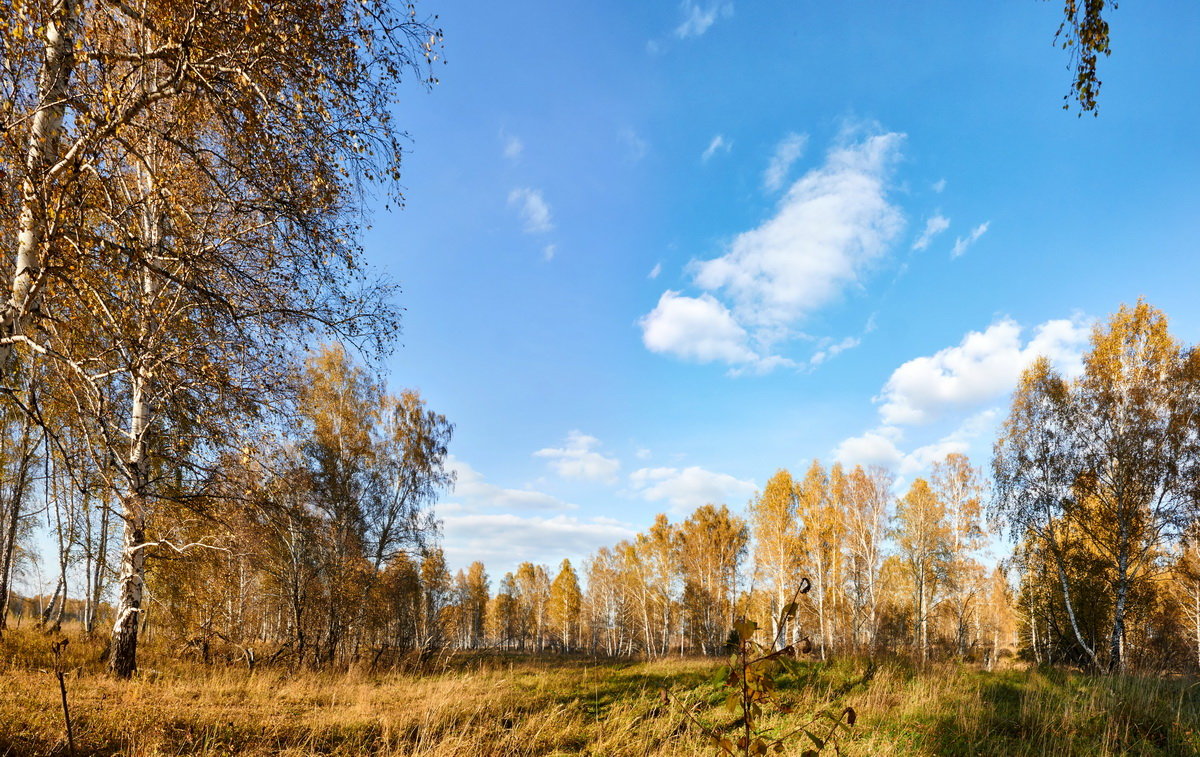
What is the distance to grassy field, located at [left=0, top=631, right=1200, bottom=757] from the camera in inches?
187

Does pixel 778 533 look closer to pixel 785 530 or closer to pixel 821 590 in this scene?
pixel 785 530

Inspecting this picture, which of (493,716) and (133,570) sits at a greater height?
(133,570)

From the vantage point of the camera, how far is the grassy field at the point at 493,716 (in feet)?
15.6

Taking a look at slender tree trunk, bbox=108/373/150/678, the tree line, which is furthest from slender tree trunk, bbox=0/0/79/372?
slender tree trunk, bbox=108/373/150/678

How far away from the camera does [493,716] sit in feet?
20.8

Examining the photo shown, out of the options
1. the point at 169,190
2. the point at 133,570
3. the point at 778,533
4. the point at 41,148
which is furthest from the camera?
the point at 778,533

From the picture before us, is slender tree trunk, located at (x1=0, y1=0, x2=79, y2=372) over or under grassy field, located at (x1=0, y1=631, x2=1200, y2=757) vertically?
over

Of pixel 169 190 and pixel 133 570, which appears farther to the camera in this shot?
pixel 133 570

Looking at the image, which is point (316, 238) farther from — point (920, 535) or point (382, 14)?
point (920, 535)

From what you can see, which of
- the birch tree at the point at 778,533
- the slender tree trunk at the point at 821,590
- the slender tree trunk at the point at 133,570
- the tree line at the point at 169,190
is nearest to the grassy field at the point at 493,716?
the slender tree trunk at the point at 133,570

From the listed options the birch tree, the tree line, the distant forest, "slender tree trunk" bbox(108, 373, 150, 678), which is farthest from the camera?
the birch tree

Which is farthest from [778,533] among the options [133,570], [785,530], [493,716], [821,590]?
[133,570]

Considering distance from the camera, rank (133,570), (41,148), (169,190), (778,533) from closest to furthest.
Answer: (41,148) < (169,190) < (133,570) < (778,533)

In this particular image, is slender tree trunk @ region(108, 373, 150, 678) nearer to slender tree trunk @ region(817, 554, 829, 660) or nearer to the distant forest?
the distant forest
